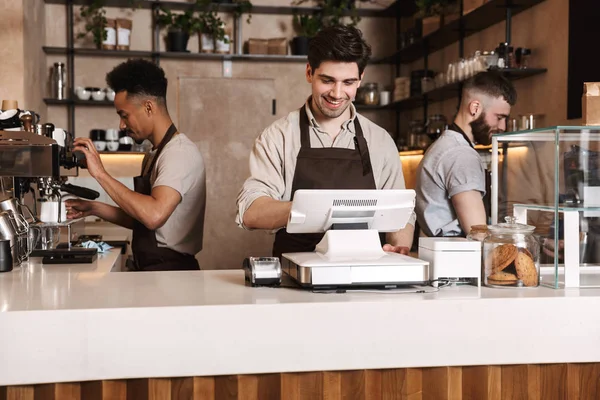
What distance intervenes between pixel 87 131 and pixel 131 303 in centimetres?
445

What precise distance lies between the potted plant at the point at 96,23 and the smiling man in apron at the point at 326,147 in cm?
346

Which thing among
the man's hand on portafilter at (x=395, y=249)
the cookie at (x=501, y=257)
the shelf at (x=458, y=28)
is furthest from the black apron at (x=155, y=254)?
the shelf at (x=458, y=28)

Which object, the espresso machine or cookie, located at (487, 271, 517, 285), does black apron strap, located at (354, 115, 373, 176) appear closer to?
cookie, located at (487, 271, 517, 285)

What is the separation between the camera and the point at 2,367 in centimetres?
156

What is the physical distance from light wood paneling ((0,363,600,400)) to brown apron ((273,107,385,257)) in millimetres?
949

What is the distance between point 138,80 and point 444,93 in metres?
2.70

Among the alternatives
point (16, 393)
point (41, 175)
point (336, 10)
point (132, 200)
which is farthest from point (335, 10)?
point (16, 393)

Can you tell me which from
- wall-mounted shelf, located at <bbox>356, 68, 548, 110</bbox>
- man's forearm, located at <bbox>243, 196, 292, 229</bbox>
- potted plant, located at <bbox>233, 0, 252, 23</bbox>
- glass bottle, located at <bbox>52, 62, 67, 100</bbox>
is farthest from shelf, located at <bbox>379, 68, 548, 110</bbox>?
glass bottle, located at <bbox>52, 62, 67, 100</bbox>

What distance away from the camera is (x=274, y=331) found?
1.65 m

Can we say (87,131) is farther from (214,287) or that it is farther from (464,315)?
(464,315)

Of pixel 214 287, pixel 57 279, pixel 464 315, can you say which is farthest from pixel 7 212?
pixel 464 315

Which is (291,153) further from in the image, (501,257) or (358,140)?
(501,257)

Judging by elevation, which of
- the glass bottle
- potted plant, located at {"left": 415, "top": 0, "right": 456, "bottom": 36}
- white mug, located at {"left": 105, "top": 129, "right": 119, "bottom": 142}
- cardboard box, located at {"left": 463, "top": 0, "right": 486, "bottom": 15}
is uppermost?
potted plant, located at {"left": 415, "top": 0, "right": 456, "bottom": 36}

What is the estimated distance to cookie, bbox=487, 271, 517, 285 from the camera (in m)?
1.93
